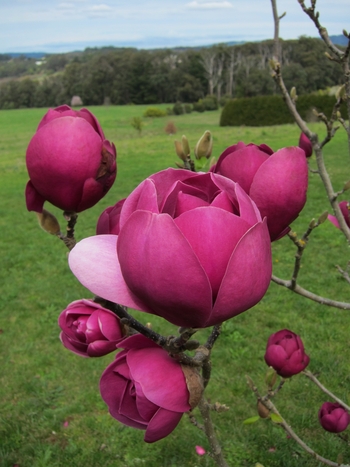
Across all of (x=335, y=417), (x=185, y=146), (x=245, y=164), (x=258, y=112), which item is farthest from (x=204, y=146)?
(x=258, y=112)

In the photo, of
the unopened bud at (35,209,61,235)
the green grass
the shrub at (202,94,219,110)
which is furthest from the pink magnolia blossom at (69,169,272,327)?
the shrub at (202,94,219,110)

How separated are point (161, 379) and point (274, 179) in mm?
311

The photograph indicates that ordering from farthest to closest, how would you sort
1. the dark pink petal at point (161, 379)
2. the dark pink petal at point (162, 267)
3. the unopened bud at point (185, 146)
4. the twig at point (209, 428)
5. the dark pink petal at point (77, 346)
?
1. the unopened bud at point (185, 146)
2. the dark pink petal at point (77, 346)
3. the twig at point (209, 428)
4. the dark pink petal at point (161, 379)
5. the dark pink petal at point (162, 267)

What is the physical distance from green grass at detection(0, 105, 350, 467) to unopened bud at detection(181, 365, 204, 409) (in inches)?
108

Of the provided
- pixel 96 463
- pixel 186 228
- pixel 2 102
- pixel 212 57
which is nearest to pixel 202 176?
pixel 186 228

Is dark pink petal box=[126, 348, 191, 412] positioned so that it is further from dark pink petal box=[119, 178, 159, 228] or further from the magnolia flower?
dark pink petal box=[119, 178, 159, 228]

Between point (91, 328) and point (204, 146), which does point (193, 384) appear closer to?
point (91, 328)

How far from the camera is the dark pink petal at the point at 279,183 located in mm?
651

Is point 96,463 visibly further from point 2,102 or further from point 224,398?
point 2,102

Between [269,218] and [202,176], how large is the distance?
0.18 m

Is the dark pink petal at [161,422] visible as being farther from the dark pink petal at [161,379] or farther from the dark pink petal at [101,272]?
the dark pink petal at [101,272]

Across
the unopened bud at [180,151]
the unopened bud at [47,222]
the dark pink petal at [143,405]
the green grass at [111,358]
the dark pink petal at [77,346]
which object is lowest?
the green grass at [111,358]

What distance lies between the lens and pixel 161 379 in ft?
2.09

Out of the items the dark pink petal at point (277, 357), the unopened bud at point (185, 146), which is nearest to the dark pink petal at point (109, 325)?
the unopened bud at point (185, 146)
